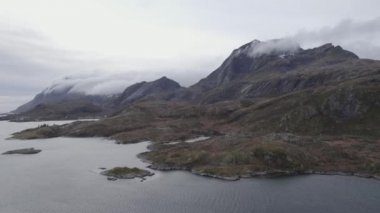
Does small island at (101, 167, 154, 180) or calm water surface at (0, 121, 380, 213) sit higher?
small island at (101, 167, 154, 180)

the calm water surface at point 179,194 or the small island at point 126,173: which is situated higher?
the small island at point 126,173

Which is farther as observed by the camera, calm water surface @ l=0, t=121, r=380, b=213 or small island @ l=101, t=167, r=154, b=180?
small island @ l=101, t=167, r=154, b=180

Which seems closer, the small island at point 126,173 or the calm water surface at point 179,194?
the calm water surface at point 179,194

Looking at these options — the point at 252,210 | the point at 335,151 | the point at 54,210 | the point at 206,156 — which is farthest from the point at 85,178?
the point at 335,151

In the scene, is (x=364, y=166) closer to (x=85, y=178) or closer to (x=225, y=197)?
(x=225, y=197)
